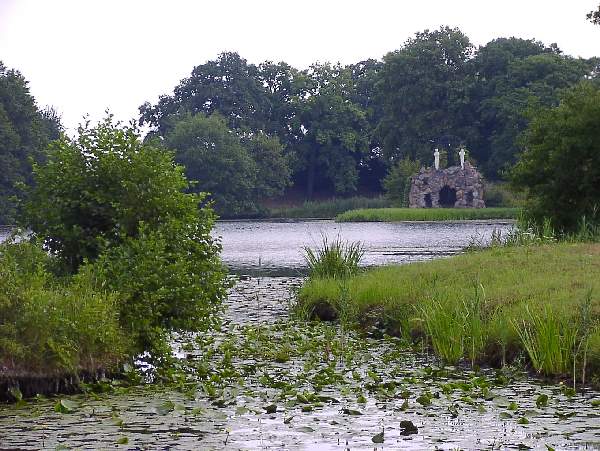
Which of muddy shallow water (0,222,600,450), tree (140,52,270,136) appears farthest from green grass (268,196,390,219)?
muddy shallow water (0,222,600,450)

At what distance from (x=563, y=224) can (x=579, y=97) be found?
365 cm

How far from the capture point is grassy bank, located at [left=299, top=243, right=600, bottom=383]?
12.0m

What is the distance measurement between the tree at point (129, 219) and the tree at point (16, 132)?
62.8m

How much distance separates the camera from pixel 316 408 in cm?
1032

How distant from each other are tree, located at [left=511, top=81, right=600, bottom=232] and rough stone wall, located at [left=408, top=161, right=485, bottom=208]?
158ft

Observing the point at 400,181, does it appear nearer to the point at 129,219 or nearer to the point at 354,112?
the point at 354,112

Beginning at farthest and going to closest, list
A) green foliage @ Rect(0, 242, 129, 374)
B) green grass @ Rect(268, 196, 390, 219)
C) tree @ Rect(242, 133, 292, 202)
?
1. tree @ Rect(242, 133, 292, 202)
2. green grass @ Rect(268, 196, 390, 219)
3. green foliage @ Rect(0, 242, 129, 374)

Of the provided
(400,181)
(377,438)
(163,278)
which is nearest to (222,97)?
(400,181)

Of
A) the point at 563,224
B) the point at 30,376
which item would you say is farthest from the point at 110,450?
the point at 563,224

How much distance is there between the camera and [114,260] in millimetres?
13234

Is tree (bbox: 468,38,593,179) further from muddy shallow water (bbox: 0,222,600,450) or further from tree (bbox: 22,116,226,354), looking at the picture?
muddy shallow water (bbox: 0,222,600,450)

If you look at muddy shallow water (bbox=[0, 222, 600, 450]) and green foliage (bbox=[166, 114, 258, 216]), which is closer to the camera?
muddy shallow water (bbox=[0, 222, 600, 450])

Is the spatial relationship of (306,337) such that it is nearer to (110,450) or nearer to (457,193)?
(110,450)

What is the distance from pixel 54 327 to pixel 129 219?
2.80 meters
